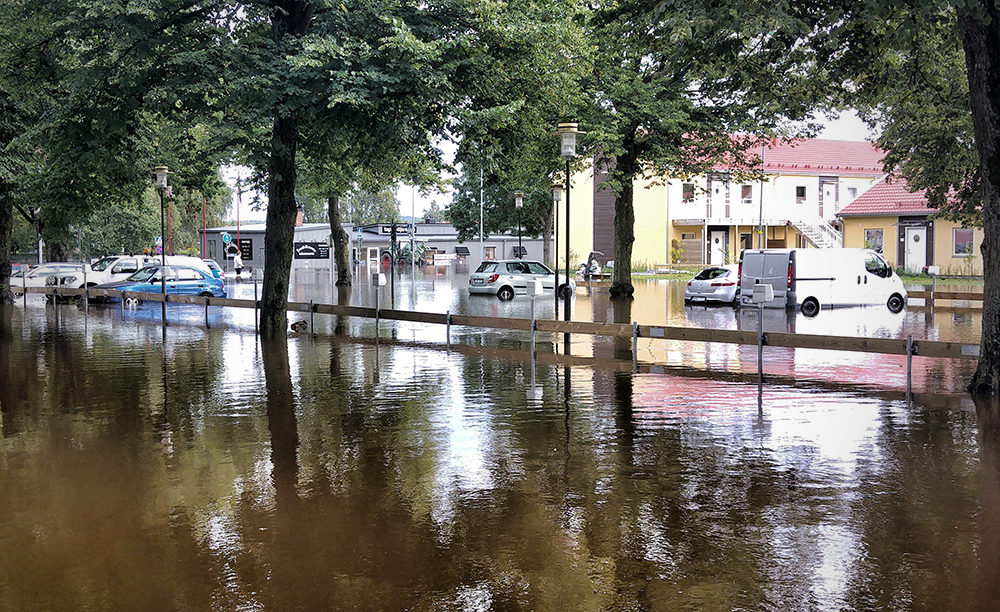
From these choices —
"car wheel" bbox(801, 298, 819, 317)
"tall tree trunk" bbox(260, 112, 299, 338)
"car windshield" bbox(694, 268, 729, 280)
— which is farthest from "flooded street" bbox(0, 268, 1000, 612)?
"car windshield" bbox(694, 268, 729, 280)

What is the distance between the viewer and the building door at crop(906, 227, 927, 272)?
171ft

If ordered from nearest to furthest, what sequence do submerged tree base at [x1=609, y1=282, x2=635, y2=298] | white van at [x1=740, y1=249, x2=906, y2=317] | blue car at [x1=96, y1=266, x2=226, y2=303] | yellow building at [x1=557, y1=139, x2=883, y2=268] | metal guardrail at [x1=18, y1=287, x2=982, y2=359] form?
metal guardrail at [x1=18, y1=287, x2=982, y2=359] → white van at [x1=740, y1=249, x2=906, y2=317] → blue car at [x1=96, y1=266, x2=226, y2=303] → submerged tree base at [x1=609, y1=282, x2=635, y2=298] → yellow building at [x1=557, y1=139, x2=883, y2=268]

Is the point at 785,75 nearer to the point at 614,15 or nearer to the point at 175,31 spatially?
the point at 614,15

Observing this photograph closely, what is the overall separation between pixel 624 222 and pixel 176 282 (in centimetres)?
1587

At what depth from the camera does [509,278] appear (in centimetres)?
3691

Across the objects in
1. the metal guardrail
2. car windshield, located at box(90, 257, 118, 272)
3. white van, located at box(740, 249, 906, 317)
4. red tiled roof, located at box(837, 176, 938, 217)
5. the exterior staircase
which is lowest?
the metal guardrail

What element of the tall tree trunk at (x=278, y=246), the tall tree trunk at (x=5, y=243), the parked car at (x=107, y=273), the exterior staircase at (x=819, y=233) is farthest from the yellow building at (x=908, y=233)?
the tall tree trunk at (x=5, y=243)

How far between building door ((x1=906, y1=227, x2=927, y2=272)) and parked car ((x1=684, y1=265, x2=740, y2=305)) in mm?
24996

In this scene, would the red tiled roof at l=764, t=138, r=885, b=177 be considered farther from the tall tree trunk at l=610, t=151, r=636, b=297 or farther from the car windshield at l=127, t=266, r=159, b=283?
the car windshield at l=127, t=266, r=159, b=283

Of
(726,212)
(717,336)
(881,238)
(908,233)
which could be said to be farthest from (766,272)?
(726,212)

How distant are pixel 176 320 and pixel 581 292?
18.9m

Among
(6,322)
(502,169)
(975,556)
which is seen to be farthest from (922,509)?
(6,322)

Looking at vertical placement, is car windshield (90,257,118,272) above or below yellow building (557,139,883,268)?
below

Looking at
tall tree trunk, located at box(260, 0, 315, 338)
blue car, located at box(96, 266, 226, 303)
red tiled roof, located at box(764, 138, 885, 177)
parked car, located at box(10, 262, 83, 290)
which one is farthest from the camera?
red tiled roof, located at box(764, 138, 885, 177)
